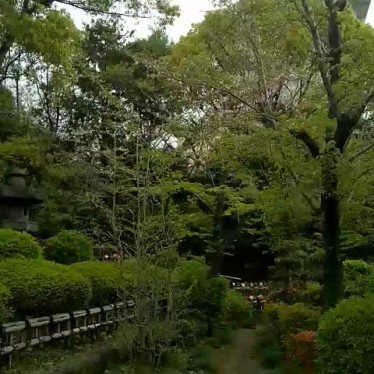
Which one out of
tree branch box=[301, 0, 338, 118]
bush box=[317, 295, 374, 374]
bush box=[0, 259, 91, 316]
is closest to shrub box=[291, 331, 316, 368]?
bush box=[317, 295, 374, 374]

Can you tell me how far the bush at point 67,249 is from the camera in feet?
35.5

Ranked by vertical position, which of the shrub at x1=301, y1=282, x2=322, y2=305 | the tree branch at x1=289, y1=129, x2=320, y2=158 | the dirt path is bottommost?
the dirt path

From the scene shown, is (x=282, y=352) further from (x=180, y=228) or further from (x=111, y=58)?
(x=111, y=58)

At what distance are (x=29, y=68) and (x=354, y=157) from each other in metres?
7.13

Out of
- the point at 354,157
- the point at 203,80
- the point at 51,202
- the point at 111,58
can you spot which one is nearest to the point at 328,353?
the point at 354,157

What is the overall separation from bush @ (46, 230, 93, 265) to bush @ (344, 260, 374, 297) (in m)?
5.15

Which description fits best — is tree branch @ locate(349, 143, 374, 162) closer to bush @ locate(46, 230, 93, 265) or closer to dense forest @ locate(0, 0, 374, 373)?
dense forest @ locate(0, 0, 374, 373)

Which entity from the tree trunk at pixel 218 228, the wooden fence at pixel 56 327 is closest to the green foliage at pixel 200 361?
the wooden fence at pixel 56 327

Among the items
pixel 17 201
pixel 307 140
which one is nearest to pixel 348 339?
pixel 307 140

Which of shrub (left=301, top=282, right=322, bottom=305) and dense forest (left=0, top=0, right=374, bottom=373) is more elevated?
dense forest (left=0, top=0, right=374, bottom=373)

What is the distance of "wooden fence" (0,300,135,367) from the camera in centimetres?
627

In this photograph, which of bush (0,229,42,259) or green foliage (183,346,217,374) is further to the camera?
bush (0,229,42,259)

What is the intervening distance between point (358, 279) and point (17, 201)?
7.02 m

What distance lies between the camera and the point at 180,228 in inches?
386
